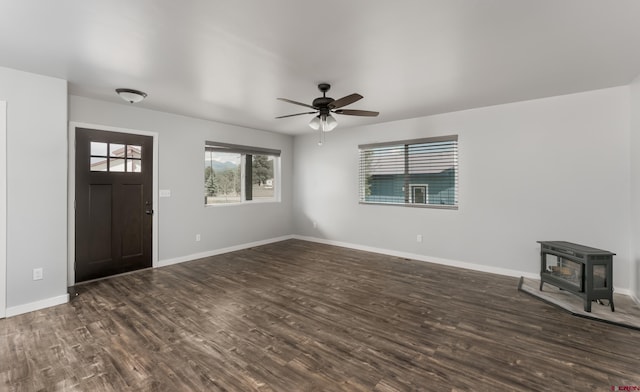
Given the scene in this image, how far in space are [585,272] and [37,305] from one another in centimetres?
593

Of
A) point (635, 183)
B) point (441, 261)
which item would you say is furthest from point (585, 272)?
point (441, 261)

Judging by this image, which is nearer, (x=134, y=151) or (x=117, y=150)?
(x=117, y=150)

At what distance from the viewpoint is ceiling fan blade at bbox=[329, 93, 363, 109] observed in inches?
114

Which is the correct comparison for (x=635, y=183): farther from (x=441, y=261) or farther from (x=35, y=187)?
(x=35, y=187)

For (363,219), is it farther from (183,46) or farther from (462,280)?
(183,46)

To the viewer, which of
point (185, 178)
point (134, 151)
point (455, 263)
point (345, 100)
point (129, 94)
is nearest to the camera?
point (345, 100)

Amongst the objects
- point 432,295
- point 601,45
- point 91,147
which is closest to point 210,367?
point 432,295

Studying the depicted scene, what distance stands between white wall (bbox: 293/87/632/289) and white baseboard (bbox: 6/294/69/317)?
4700 millimetres

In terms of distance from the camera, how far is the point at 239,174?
6.05m

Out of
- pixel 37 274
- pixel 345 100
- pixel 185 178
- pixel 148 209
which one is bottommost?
pixel 37 274

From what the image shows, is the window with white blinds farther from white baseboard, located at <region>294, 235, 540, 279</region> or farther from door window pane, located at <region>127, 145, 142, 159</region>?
door window pane, located at <region>127, 145, 142, 159</region>

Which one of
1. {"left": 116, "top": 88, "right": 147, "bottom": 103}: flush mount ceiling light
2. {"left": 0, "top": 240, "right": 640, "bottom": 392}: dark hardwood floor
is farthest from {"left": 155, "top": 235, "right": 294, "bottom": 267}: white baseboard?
{"left": 116, "top": 88, "right": 147, "bottom": 103}: flush mount ceiling light

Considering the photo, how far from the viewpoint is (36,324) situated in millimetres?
2748

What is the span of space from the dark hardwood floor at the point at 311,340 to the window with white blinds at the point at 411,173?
1.58 metres
